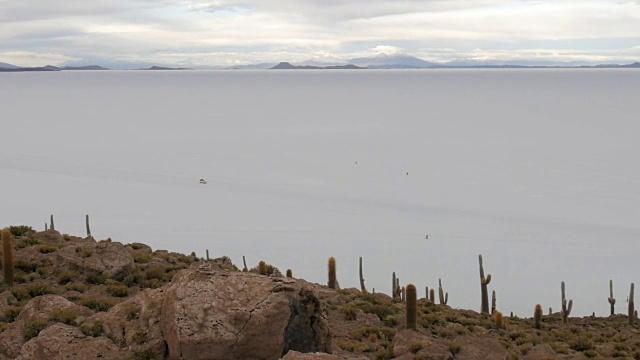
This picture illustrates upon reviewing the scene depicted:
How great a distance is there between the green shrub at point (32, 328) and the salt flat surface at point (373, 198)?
91.9 ft

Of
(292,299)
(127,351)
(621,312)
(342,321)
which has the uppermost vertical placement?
(292,299)

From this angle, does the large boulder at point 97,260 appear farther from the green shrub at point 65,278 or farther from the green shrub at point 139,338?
the green shrub at point 139,338

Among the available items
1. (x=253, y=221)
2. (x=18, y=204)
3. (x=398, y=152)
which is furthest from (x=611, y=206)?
(x=18, y=204)

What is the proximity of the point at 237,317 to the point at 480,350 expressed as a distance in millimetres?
7983

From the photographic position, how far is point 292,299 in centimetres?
1241

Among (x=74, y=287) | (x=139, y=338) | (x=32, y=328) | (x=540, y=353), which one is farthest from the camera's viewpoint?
(x=540, y=353)

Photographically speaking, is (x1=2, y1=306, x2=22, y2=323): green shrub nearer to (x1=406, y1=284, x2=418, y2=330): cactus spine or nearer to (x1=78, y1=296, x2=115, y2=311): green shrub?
(x1=78, y1=296, x2=115, y2=311): green shrub

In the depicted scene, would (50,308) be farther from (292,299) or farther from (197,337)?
(292,299)

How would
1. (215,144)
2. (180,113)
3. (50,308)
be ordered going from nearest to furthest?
(50,308) < (215,144) < (180,113)

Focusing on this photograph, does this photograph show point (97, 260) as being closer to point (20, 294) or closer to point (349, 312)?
point (20, 294)

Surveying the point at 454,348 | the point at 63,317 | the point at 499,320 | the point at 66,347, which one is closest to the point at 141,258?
the point at 63,317

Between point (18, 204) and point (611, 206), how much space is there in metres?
53.1

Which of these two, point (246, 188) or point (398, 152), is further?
point (398, 152)

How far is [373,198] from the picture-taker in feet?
214
